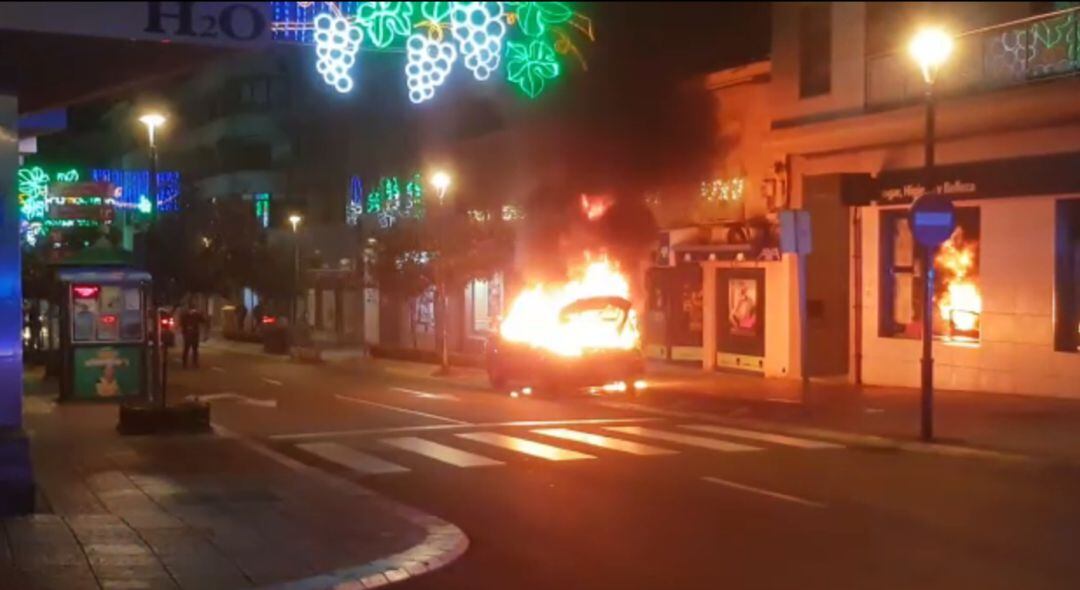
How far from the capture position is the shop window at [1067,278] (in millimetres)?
21188

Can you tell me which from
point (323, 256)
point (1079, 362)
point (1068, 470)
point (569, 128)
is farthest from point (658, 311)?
point (323, 256)

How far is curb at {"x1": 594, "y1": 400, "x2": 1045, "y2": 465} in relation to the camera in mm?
15693

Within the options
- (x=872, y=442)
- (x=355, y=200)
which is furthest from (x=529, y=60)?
(x=355, y=200)

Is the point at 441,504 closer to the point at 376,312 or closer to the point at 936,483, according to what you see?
the point at 936,483

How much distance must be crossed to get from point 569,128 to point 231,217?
880 inches

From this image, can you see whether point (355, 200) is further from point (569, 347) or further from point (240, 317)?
point (569, 347)

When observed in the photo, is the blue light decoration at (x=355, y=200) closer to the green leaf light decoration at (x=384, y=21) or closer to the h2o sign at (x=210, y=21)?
the green leaf light decoration at (x=384, y=21)

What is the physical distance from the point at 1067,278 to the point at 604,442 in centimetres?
865

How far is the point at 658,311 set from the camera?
31.7 metres

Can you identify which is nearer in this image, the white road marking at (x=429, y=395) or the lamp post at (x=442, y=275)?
the white road marking at (x=429, y=395)

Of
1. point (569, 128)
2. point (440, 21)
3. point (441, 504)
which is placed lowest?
point (441, 504)

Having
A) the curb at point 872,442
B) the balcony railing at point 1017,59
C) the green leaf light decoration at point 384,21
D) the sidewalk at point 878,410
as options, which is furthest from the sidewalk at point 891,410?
the green leaf light decoration at point 384,21

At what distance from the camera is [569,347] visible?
81.0ft

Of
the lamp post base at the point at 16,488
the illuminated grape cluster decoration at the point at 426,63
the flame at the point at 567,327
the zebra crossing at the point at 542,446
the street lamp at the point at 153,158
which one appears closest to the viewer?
the illuminated grape cluster decoration at the point at 426,63
